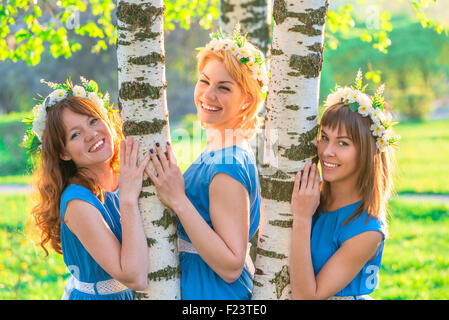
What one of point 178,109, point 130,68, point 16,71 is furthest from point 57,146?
point 178,109

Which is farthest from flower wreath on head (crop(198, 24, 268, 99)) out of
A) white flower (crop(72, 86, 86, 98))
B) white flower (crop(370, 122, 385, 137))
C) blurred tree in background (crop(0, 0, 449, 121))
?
blurred tree in background (crop(0, 0, 449, 121))

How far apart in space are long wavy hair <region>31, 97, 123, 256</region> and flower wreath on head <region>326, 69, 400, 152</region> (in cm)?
140

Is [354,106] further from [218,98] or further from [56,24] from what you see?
[56,24]

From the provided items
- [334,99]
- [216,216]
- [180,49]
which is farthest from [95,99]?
[180,49]

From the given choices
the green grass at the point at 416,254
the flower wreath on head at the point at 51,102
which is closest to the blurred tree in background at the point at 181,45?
the flower wreath on head at the point at 51,102

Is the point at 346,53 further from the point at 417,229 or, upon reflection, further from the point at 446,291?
the point at 446,291

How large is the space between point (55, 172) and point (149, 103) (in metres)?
0.79

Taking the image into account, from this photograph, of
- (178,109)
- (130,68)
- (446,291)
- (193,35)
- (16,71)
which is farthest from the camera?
(178,109)

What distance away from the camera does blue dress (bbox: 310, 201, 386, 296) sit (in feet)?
7.73

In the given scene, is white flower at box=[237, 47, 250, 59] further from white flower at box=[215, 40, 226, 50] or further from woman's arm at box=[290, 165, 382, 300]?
woman's arm at box=[290, 165, 382, 300]

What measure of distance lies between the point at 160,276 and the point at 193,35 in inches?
899

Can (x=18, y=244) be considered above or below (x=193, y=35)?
below

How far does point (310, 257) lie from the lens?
2.22 m

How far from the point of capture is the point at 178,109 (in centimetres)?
2733
